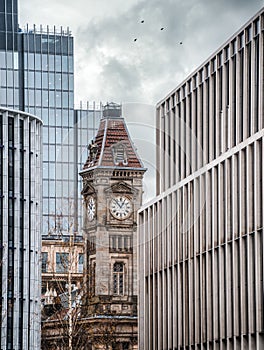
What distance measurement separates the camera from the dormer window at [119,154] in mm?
173875

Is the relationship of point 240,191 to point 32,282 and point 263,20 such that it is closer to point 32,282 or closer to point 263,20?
point 263,20

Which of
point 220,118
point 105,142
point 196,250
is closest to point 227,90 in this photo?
point 220,118

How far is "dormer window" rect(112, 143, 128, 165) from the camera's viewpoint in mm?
173875

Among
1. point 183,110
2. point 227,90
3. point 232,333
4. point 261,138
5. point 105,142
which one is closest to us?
point 261,138

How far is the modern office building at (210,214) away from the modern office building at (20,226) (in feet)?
39.6

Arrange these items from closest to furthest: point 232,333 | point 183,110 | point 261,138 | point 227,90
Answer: point 261,138 → point 232,333 → point 227,90 → point 183,110

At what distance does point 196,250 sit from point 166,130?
30.2 m

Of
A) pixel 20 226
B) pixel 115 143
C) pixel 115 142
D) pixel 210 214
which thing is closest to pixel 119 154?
pixel 115 142

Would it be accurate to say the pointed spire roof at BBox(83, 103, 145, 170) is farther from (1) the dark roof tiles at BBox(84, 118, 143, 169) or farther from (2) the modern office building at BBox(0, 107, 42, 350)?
(2) the modern office building at BBox(0, 107, 42, 350)

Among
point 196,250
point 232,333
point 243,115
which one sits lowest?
point 232,333

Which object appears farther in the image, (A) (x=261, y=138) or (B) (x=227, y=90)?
(B) (x=227, y=90)

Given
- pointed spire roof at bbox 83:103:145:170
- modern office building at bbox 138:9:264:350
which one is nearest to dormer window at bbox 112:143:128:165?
pointed spire roof at bbox 83:103:145:170

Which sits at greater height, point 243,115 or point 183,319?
point 243,115

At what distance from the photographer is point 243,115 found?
11175 cm
